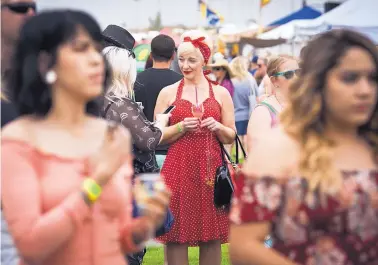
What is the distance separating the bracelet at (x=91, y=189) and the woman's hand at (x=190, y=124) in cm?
395

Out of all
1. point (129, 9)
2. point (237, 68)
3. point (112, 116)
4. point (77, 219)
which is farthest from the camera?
point (129, 9)

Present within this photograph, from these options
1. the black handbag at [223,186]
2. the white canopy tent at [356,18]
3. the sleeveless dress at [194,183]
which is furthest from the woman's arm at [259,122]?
the white canopy tent at [356,18]

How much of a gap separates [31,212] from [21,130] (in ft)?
0.94

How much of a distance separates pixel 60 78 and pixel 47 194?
0.39 metres

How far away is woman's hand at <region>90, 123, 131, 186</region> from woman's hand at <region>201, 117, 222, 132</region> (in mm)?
3881

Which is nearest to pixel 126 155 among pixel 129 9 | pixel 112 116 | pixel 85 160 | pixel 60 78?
pixel 85 160

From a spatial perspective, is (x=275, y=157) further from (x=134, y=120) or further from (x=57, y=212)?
(x=134, y=120)

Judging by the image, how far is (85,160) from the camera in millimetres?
2920

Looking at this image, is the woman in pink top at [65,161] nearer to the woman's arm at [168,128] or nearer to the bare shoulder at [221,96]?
the woman's arm at [168,128]

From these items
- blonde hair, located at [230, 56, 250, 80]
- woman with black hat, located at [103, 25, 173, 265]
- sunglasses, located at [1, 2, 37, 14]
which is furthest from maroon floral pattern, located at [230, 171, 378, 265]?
blonde hair, located at [230, 56, 250, 80]

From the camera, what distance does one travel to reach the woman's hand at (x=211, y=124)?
22.3 ft

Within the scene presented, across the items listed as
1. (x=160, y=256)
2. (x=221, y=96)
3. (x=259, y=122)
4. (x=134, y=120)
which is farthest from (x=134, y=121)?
(x=160, y=256)

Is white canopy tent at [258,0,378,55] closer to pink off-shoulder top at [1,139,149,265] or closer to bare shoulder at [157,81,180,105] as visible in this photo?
bare shoulder at [157,81,180,105]

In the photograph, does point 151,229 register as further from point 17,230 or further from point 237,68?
point 237,68
